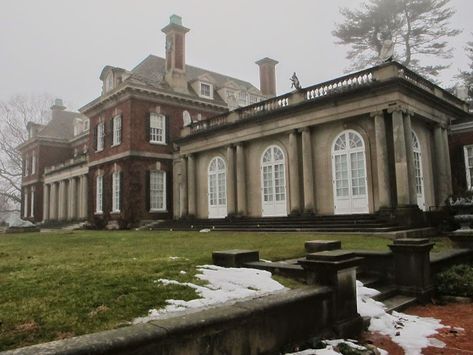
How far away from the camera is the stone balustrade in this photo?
16.2 metres

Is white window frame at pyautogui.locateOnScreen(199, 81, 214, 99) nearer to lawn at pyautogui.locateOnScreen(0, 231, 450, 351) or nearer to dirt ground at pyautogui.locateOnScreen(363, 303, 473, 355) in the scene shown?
lawn at pyautogui.locateOnScreen(0, 231, 450, 351)

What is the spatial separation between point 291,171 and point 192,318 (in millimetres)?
15790

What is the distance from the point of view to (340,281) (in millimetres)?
5090

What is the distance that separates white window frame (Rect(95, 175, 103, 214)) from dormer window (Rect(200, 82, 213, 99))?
10015 mm

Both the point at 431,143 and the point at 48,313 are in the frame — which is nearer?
the point at 48,313

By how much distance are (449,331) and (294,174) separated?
13.8m

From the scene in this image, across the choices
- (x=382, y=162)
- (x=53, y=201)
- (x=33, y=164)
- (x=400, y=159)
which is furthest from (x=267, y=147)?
(x=33, y=164)

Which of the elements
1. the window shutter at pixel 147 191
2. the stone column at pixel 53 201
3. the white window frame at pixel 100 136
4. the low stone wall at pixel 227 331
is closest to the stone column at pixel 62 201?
the stone column at pixel 53 201

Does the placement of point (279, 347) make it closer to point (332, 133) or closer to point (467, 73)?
point (332, 133)

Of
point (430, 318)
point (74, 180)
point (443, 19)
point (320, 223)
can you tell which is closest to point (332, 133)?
point (320, 223)

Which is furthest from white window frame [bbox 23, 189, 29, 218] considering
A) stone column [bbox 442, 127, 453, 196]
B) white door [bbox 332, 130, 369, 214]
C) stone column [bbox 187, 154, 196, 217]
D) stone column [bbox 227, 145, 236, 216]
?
stone column [bbox 442, 127, 453, 196]

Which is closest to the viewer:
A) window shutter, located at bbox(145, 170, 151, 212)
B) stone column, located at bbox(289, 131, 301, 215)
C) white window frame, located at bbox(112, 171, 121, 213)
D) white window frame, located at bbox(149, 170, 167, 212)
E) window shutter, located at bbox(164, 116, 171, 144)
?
stone column, located at bbox(289, 131, 301, 215)

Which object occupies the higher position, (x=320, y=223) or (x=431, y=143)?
(x=431, y=143)

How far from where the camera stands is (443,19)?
101 feet
